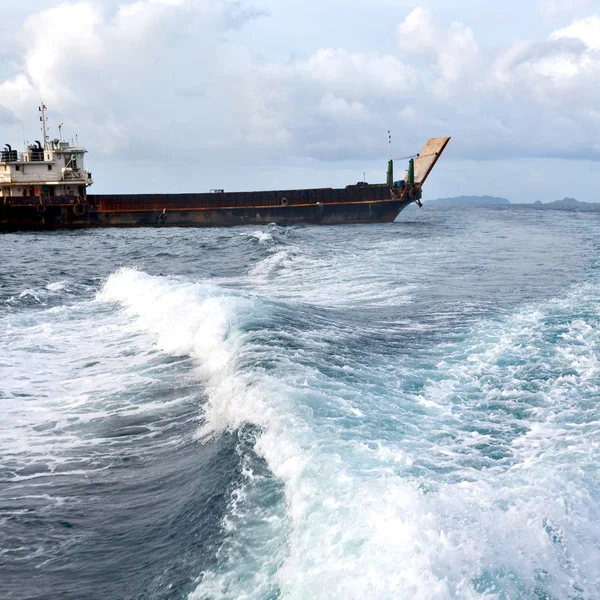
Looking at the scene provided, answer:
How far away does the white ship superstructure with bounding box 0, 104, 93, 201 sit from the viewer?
48438mm

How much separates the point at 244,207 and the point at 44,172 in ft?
48.6

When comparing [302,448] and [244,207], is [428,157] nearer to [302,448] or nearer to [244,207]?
[244,207]

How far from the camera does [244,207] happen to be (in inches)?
1997

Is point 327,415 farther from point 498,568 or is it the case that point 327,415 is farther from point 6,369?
point 6,369

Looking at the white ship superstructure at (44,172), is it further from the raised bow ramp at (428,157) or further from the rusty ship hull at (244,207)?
the raised bow ramp at (428,157)

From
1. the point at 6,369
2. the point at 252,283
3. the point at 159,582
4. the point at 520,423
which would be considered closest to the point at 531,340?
the point at 520,423

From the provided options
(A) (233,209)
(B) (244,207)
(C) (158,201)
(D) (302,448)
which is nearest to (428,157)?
(B) (244,207)


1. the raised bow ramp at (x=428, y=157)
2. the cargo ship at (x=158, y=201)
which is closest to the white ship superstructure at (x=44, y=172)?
the cargo ship at (x=158, y=201)

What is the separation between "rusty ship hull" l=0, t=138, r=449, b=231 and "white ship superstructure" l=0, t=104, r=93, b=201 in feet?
2.82

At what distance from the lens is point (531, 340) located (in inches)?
470

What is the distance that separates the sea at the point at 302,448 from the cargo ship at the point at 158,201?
33849mm

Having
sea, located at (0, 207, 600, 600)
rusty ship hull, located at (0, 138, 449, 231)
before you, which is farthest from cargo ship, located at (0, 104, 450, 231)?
sea, located at (0, 207, 600, 600)

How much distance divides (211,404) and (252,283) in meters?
13.2

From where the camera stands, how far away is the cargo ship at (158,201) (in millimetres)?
48197
